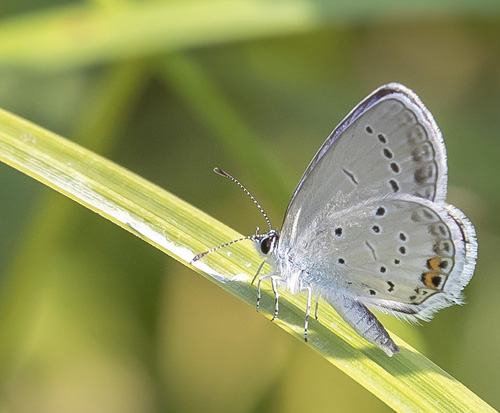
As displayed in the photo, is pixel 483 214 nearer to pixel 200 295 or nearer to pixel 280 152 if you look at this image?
pixel 280 152

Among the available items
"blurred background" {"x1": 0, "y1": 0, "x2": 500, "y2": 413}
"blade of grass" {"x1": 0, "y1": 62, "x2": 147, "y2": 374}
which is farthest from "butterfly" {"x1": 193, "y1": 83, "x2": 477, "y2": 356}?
"blade of grass" {"x1": 0, "y1": 62, "x2": 147, "y2": 374}

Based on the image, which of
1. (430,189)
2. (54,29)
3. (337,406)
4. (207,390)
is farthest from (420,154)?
(54,29)

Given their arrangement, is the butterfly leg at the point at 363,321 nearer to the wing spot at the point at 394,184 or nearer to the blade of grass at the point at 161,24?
the wing spot at the point at 394,184

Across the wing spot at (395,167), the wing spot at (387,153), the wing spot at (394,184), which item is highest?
the wing spot at (387,153)

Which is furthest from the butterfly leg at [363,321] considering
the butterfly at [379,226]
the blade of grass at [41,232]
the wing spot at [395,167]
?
the blade of grass at [41,232]

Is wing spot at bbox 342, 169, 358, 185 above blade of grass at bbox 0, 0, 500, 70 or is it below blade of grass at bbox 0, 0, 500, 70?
below

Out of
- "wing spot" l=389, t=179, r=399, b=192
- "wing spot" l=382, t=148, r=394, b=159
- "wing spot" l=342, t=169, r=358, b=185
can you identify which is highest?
"wing spot" l=382, t=148, r=394, b=159

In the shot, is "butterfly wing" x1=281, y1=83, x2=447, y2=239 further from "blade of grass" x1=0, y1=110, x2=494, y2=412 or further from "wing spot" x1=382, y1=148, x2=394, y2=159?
"blade of grass" x1=0, y1=110, x2=494, y2=412
